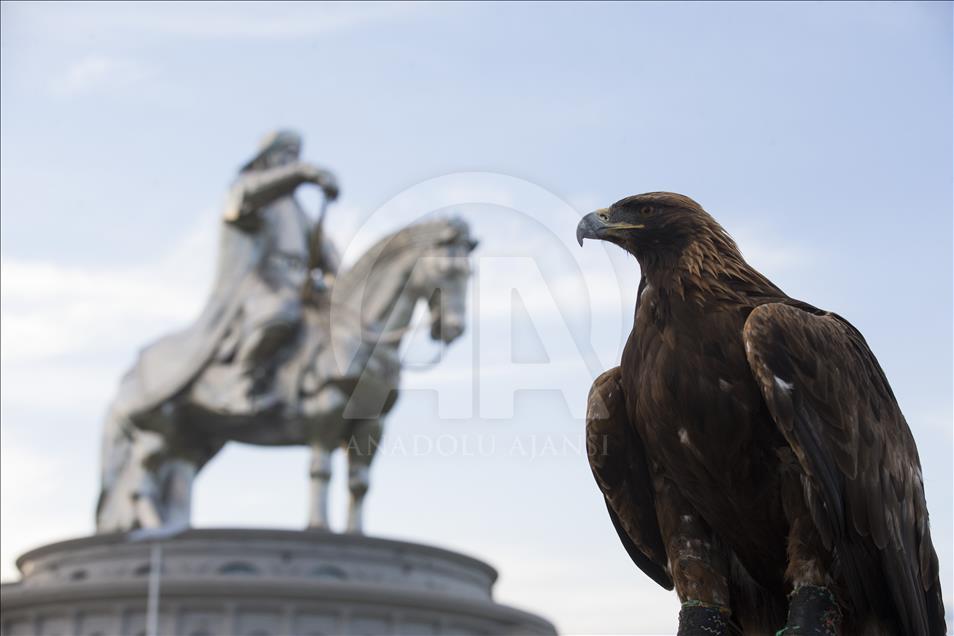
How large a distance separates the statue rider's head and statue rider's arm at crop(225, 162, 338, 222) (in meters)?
0.60

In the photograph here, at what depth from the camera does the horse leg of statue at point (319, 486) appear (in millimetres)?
18750

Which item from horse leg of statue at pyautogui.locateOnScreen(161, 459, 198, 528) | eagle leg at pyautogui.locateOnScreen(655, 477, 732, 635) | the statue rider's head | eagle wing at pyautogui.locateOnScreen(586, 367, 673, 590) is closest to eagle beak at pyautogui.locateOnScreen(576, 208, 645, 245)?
eagle wing at pyautogui.locateOnScreen(586, 367, 673, 590)

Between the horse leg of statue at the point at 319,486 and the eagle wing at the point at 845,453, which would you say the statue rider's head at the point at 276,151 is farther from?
the eagle wing at the point at 845,453

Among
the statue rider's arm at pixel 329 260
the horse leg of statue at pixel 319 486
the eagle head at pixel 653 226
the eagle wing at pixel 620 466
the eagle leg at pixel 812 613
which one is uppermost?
the statue rider's arm at pixel 329 260

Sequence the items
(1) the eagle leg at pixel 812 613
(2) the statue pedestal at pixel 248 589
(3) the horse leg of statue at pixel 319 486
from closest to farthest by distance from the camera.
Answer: (1) the eagle leg at pixel 812 613 → (2) the statue pedestal at pixel 248 589 → (3) the horse leg of statue at pixel 319 486

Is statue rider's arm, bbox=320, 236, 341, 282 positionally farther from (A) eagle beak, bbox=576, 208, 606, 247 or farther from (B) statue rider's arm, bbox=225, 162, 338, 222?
(A) eagle beak, bbox=576, 208, 606, 247

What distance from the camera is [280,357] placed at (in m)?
19.0

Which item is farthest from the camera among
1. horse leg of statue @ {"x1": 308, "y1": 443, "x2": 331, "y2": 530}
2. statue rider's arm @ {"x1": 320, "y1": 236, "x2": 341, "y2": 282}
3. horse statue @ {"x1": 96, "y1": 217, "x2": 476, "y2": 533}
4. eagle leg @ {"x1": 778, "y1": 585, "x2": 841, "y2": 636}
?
statue rider's arm @ {"x1": 320, "y1": 236, "x2": 341, "y2": 282}

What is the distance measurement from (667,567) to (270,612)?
591 inches

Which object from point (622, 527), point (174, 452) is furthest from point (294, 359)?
A: point (622, 527)

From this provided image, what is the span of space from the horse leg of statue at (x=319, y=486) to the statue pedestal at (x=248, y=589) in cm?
24

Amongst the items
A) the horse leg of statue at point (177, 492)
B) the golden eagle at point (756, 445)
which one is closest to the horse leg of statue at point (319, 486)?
the horse leg of statue at point (177, 492)

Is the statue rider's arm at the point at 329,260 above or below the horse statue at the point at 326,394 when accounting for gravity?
above

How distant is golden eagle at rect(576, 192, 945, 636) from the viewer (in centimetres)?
362
